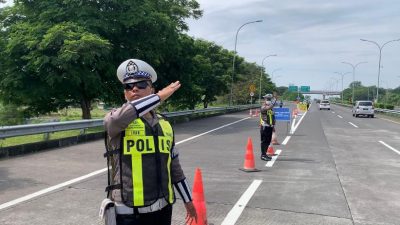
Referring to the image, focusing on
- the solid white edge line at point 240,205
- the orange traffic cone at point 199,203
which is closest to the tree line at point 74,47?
the solid white edge line at point 240,205

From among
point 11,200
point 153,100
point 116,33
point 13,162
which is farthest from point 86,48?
point 153,100

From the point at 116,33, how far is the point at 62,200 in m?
17.2

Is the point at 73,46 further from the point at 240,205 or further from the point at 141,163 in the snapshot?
Result: the point at 141,163

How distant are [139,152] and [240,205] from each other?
4464mm

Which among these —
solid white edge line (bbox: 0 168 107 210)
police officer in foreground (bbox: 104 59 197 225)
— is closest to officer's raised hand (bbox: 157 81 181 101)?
police officer in foreground (bbox: 104 59 197 225)

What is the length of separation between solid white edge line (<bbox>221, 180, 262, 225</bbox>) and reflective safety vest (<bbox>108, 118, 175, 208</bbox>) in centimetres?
332

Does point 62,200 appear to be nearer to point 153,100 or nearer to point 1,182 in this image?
point 1,182

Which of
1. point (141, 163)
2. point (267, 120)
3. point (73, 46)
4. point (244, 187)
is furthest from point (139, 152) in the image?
point (73, 46)

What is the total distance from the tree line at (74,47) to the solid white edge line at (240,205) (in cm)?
1284

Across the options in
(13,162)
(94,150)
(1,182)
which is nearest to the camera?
(1,182)

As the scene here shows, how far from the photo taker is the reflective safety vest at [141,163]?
2.74m

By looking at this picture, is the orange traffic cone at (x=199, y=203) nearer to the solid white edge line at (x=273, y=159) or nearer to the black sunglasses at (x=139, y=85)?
the black sunglasses at (x=139, y=85)

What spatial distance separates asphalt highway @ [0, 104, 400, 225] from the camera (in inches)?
249

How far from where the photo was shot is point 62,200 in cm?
704
